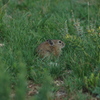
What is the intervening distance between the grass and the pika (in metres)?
0.12

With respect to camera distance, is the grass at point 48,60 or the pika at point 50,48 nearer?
the grass at point 48,60

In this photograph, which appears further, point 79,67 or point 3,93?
point 79,67

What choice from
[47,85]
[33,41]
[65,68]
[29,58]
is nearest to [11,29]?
[33,41]

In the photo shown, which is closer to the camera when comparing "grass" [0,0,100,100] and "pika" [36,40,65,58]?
"grass" [0,0,100,100]

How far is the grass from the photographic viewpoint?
425 cm

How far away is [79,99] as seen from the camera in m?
4.16

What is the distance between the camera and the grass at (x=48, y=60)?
425cm

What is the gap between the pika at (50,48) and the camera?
565cm

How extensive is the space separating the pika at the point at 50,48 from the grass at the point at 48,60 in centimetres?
12

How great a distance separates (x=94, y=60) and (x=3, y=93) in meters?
2.21

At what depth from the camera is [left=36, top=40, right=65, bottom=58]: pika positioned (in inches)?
223

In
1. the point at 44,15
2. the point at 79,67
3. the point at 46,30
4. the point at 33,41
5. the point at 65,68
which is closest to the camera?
the point at 79,67

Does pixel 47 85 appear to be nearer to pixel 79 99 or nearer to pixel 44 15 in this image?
pixel 79 99

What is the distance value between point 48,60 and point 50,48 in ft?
2.18
